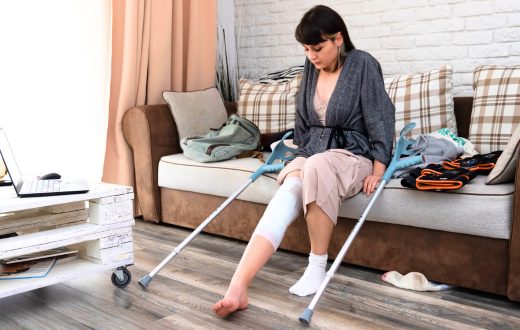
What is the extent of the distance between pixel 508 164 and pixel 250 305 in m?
0.96

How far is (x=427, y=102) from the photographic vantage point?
254 centimetres

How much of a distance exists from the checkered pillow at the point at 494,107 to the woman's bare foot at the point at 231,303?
1.29 m

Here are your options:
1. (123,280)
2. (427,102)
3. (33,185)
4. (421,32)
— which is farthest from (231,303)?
(421,32)

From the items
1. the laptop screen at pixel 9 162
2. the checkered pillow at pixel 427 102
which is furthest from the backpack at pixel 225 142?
the laptop screen at pixel 9 162

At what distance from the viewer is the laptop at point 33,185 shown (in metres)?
1.80

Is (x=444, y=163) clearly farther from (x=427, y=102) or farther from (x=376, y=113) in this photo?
(x=427, y=102)

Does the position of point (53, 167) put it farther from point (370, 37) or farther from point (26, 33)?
point (370, 37)

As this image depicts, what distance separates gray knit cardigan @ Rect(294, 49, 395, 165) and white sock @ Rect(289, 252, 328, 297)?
44 cm

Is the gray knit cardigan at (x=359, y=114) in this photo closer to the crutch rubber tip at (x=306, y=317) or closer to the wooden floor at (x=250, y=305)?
the wooden floor at (x=250, y=305)

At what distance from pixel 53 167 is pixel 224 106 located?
104 cm

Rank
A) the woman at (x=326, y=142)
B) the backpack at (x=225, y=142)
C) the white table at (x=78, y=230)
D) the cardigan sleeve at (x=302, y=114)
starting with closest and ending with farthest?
the white table at (x=78, y=230), the woman at (x=326, y=142), the cardigan sleeve at (x=302, y=114), the backpack at (x=225, y=142)

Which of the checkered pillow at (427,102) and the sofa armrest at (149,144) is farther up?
the checkered pillow at (427,102)

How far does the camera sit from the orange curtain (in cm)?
309

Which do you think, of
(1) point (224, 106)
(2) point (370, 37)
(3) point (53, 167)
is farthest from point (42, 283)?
(2) point (370, 37)
